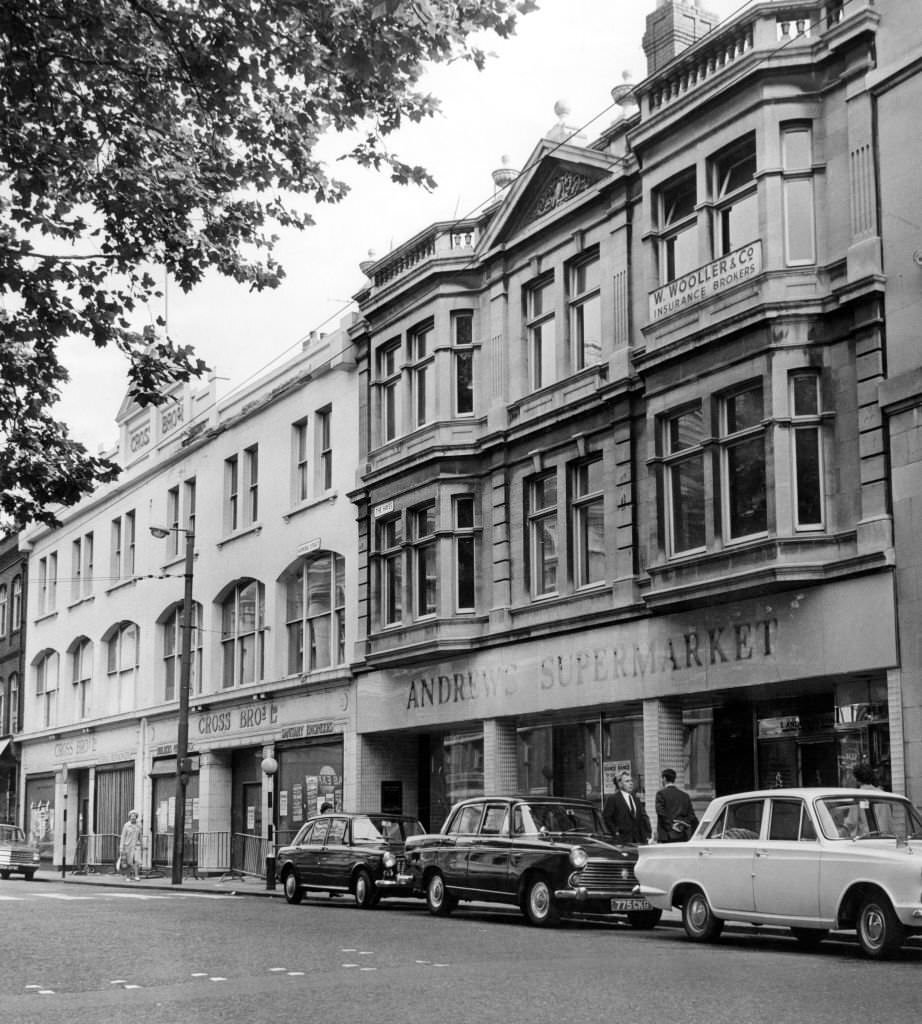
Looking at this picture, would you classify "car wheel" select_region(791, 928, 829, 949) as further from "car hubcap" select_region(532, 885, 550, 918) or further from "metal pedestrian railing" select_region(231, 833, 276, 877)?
"metal pedestrian railing" select_region(231, 833, 276, 877)

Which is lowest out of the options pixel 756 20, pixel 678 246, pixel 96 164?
pixel 96 164

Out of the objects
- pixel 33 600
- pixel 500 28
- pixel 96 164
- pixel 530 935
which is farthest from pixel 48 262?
pixel 33 600

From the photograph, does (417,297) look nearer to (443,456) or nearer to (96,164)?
(443,456)

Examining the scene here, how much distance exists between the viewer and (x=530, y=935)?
17766 mm

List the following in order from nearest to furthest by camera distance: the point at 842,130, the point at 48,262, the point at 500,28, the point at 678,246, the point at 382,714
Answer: the point at 500,28 < the point at 48,262 < the point at 842,130 < the point at 678,246 < the point at 382,714

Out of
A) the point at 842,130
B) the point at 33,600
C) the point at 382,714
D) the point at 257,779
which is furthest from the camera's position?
the point at 33,600

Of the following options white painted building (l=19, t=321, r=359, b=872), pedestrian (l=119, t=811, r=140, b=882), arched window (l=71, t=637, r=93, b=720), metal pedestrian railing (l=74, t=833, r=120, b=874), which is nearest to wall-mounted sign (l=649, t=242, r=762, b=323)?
white painted building (l=19, t=321, r=359, b=872)

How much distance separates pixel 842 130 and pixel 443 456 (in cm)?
1089

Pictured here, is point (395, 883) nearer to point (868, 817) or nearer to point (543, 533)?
point (543, 533)

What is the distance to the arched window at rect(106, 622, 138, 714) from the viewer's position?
152 ft

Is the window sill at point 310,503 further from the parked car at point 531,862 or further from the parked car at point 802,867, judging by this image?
the parked car at point 802,867

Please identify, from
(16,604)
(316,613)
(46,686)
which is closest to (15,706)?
(46,686)

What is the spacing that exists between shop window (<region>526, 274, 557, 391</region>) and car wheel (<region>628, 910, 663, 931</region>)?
11.6m

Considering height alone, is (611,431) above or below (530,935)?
above
